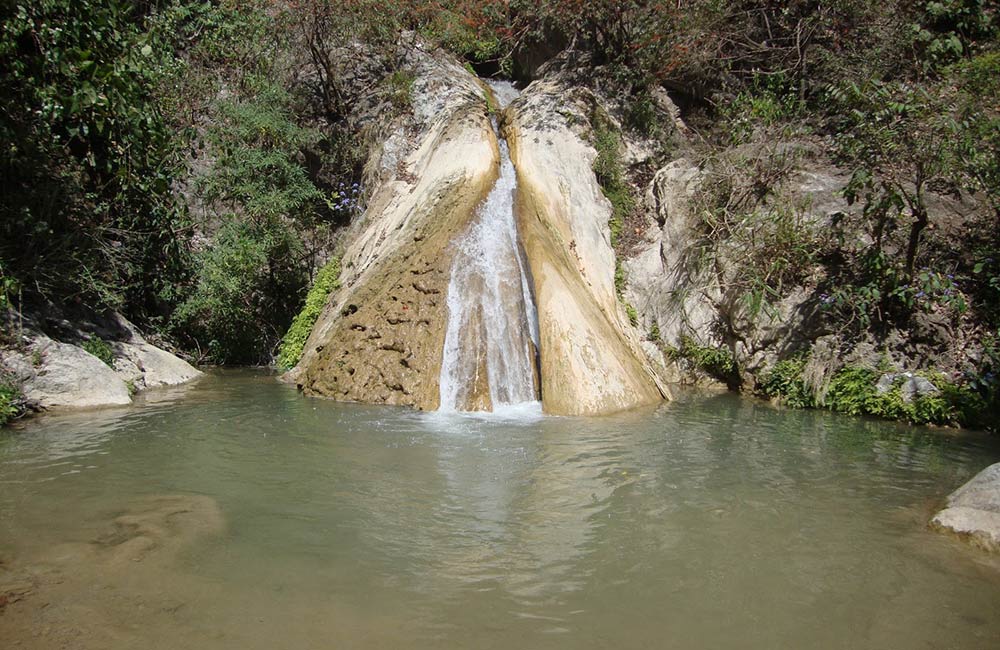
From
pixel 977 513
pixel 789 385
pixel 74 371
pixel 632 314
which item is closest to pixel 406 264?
pixel 632 314

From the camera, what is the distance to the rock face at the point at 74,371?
8.07 metres

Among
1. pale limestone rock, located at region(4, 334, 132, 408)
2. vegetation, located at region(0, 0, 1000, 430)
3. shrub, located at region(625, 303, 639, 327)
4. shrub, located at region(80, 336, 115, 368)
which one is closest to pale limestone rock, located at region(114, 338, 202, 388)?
shrub, located at region(80, 336, 115, 368)

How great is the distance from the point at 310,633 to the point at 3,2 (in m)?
Answer: 7.97

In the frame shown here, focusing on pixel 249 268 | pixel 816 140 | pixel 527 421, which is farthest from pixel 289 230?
pixel 816 140

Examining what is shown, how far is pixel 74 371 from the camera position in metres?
8.52

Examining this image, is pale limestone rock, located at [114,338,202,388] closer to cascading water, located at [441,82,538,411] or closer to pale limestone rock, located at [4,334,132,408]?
pale limestone rock, located at [4,334,132,408]

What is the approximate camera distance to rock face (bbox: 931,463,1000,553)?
4582 millimetres

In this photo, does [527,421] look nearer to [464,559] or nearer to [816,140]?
[464,559]

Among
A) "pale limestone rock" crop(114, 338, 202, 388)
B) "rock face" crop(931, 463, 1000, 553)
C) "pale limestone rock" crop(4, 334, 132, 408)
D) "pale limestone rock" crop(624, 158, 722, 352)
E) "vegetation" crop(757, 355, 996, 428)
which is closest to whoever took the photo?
"rock face" crop(931, 463, 1000, 553)

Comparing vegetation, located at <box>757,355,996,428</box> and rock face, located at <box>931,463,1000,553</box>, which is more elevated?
vegetation, located at <box>757,355,996,428</box>

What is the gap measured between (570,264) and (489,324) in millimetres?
1927

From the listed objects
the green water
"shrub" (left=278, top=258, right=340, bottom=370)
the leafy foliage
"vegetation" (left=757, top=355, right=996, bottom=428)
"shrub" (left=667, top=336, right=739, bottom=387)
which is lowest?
the green water

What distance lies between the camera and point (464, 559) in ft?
14.0

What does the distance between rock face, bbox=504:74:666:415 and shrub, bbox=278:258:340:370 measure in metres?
3.86
